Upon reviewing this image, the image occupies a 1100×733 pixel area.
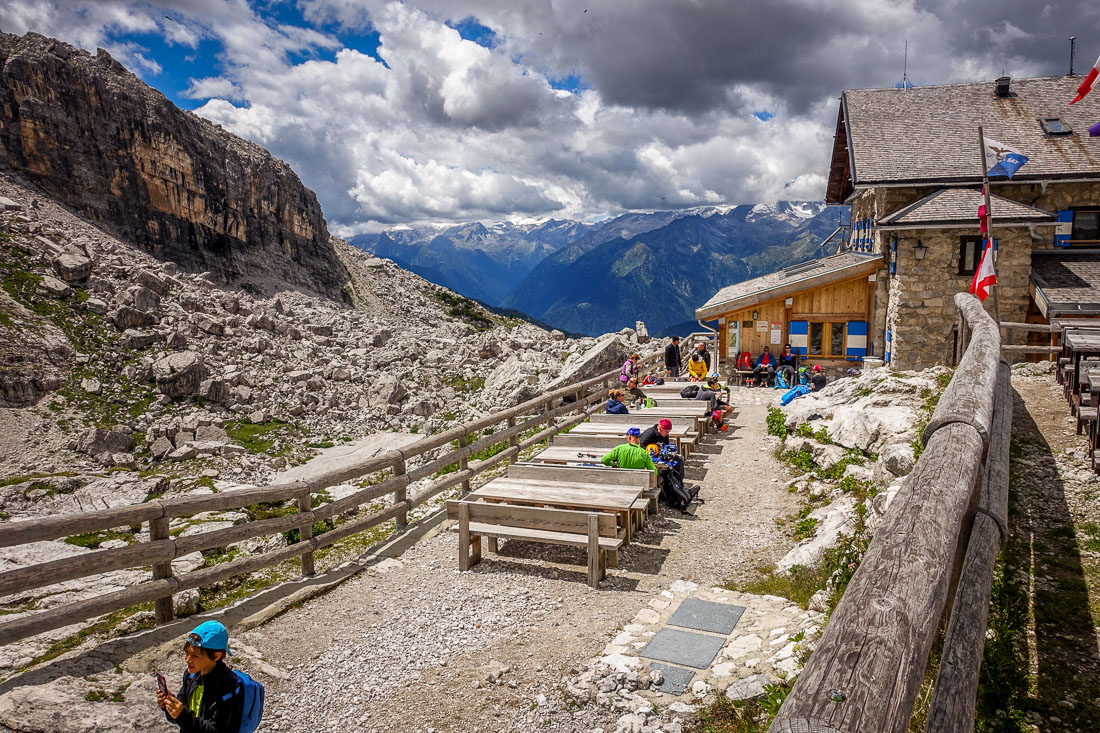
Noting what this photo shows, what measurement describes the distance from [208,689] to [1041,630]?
203 inches

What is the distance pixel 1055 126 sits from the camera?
21234 millimetres

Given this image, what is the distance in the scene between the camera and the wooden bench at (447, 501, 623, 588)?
7.07 metres

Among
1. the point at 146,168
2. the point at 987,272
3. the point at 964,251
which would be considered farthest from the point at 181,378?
the point at 146,168

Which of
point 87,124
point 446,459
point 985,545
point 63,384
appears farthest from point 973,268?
point 87,124

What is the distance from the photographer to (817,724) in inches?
71.4

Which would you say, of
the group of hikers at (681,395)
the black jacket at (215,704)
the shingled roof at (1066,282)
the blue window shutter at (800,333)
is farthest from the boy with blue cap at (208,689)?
the blue window shutter at (800,333)

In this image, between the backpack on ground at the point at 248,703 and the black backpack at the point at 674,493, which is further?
the black backpack at the point at 674,493

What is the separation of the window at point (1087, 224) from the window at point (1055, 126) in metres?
3.07

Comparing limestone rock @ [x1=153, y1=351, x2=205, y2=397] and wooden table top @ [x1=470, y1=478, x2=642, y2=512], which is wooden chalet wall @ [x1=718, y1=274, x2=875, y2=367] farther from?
limestone rock @ [x1=153, y1=351, x2=205, y2=397]

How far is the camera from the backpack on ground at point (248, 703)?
147 inches

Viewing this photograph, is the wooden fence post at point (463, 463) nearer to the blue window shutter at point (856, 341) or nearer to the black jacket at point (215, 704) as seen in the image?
the black jacket at point (215, 704)

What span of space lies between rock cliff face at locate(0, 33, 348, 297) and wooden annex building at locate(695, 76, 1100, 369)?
48.2 metres

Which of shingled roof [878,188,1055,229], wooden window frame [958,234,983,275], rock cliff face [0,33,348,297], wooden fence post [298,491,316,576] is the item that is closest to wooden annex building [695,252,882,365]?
shingled roof [878,188,1055,229]

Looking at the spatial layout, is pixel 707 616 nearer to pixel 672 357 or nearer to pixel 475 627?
pixel 475 627
